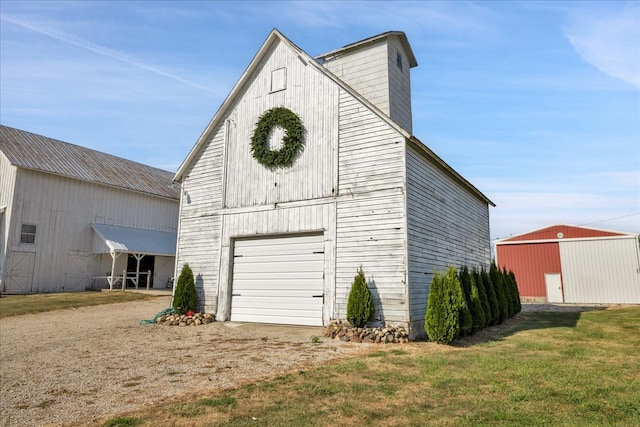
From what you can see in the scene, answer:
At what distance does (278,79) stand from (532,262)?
67.4 ft

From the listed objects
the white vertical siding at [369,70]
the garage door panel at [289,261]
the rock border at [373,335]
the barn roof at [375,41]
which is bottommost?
the rock border at [373,335]

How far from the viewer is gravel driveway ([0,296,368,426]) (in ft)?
17.9

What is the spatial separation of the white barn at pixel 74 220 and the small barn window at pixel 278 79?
16.4 m

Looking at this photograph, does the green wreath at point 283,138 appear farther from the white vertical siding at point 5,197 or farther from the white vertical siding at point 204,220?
the white vertical siding at point 5,197

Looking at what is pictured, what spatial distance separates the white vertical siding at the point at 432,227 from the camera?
34.9 feet

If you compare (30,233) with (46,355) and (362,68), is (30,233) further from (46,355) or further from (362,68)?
(362,68)

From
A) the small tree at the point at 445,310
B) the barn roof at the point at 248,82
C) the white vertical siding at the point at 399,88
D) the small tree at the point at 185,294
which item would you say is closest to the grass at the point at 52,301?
the small tree at the point at 185,294

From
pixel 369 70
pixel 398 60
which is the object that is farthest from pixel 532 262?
pixel 369 70

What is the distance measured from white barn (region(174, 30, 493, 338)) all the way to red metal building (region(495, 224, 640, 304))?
12139 mm

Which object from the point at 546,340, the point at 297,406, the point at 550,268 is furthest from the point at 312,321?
the point at 550,268

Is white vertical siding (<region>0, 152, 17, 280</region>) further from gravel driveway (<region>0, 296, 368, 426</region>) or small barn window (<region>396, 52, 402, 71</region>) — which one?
small barn window (<region>396, 52, 402, 71</region>)

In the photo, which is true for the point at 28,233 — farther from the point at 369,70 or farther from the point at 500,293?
the point at 500,293

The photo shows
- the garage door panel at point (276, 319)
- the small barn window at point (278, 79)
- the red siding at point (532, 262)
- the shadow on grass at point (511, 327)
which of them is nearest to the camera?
the shadow on grass at point (511, 327)

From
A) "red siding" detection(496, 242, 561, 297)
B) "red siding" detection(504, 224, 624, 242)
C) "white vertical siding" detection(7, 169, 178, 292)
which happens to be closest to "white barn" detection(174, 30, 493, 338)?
"red siding" detection(496, 242, 561, 297)
